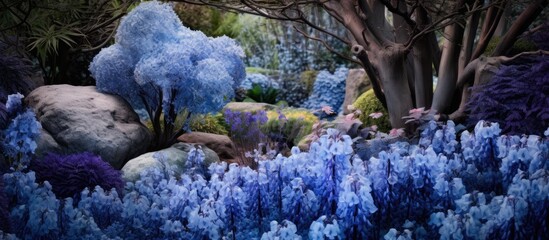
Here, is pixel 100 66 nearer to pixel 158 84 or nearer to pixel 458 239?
pixel 158 84

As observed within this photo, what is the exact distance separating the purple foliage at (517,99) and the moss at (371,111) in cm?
143

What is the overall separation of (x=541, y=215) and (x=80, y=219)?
75.7 inches

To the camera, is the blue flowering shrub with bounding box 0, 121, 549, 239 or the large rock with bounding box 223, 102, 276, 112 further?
the large rock with bounding box 223, 102, 276, 112

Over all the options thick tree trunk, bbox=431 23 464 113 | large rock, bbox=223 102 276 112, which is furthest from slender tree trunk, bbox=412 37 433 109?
large rock, bbox=223 102 276 112

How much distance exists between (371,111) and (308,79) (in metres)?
4.09

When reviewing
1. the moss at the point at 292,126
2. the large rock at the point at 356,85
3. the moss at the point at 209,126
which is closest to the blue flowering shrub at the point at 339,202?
the moss at the point at 209,126

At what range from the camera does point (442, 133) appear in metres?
3.43

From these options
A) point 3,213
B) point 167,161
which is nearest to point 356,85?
point 167,161

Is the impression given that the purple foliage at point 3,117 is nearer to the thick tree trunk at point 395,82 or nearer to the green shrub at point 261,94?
the thick tree trunk at point 395,82

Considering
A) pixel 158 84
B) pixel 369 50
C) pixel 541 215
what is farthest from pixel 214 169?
pixel 369 50

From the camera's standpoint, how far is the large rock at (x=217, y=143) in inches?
266

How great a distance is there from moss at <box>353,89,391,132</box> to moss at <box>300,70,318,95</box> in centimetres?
354

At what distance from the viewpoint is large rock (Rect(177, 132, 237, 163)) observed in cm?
676

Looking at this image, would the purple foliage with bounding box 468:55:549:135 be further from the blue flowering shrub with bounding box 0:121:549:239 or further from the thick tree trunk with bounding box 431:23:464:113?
the blue flowering shrub with bounding box 0:121:549:239
